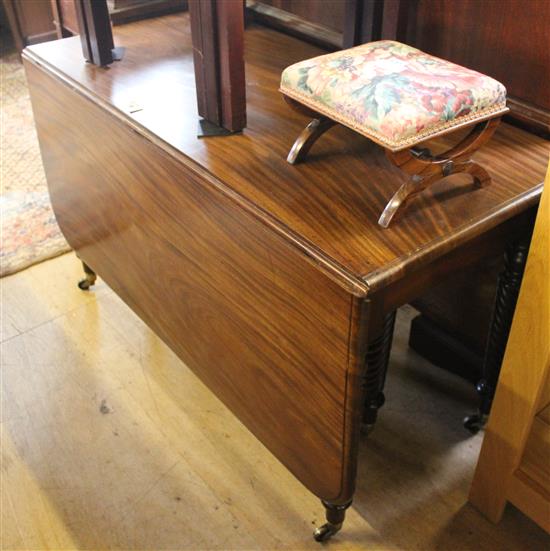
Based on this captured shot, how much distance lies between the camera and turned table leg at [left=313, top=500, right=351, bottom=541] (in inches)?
51.1

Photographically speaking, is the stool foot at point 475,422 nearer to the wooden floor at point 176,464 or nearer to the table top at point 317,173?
the wooden floor at point 176,464

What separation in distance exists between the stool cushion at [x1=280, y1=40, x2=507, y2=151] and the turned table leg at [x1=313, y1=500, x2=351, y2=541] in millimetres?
651

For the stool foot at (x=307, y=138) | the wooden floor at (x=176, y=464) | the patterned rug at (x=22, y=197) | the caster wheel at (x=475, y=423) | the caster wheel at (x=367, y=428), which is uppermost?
the stool foot at (x=307, y=138)

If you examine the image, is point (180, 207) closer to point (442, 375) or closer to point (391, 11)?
point (391, 11)

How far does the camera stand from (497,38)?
1318 mm

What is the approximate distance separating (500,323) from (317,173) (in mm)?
460

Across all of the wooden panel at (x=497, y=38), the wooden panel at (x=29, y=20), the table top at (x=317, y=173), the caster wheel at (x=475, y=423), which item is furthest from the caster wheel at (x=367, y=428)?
the wooden panel at (x=29, y=20)

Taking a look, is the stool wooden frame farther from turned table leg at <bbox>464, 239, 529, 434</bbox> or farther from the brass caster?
the brass caster

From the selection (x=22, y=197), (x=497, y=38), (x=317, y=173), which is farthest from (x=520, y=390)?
(x=22, y=197)

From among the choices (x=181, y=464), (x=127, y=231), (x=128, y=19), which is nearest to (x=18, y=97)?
(x=128, y=19)

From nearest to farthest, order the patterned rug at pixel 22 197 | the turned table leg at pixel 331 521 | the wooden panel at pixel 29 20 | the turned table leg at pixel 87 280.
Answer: the turned table leg at pixel 331 521 → the turned table leg at pixel 87 280 → the patterned rug at pixel 22 197 → the wooden panel at pixel 29 20

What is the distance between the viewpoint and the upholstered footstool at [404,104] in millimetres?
1027

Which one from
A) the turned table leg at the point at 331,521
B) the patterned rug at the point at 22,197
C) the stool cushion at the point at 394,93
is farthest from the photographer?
the patterned rug at the point at 22,197

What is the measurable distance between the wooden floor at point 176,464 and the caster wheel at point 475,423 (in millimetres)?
23
